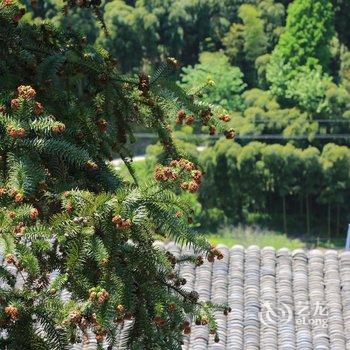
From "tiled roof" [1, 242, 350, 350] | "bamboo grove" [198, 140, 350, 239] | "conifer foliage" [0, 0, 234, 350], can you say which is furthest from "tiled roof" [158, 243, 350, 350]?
"bamboo grove" [198, 140, 350, 239]

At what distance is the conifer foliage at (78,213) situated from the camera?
11.8 ft

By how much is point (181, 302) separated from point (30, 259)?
743mm

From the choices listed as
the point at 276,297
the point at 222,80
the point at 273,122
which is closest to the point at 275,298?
the point at 276,297

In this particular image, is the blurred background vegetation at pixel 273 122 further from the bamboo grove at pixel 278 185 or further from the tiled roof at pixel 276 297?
the tiled roof at pixel 276 297

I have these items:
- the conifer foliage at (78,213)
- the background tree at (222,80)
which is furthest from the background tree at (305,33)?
the conifer foliage at (78,213)

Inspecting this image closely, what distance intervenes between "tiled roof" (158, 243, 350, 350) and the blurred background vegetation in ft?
38.1

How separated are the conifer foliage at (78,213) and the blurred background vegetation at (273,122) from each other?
54.6ft

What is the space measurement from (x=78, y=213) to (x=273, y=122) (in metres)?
22.1

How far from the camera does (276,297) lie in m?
9.34

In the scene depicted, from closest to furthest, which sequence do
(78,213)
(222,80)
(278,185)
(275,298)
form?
(78,213)
(275,298)
(278,185)
(222,80)

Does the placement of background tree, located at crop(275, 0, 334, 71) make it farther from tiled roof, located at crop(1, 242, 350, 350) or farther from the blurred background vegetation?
tiled roof, located at crop(1, 242, 350, 350)

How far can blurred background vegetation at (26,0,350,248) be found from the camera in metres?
24.8

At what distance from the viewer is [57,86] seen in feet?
15.3

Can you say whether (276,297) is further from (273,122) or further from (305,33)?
(305,33)
